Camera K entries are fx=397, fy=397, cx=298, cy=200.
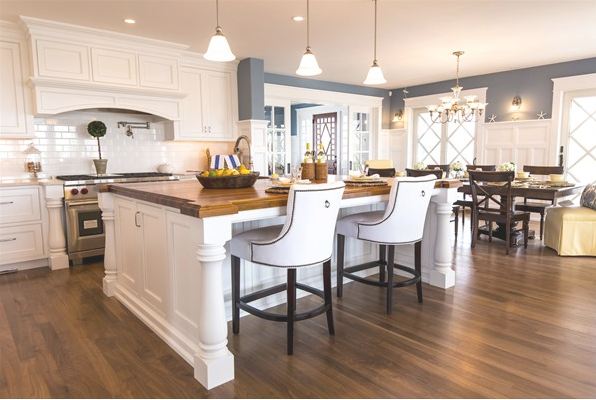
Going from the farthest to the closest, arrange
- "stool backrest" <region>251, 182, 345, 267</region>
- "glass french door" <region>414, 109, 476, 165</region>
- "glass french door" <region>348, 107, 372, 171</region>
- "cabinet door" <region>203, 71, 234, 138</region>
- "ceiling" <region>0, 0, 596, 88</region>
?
"glass french door" <region>348, 107, 372, 171</region> → "glass french door" <region>414, 109, 476, 165</region> → "cabinet door" <region>203, 71, 234, 138</region> → "ceiling" <region>0, 0, 596, 88</region> → "stool backrest" <region>251, 182, 345, 267</region>

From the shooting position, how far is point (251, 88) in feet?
18.4

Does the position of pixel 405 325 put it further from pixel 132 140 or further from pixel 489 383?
pixel 132 140

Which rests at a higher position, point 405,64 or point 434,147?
point 405,64

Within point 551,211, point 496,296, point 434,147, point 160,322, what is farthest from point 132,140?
point 434,147

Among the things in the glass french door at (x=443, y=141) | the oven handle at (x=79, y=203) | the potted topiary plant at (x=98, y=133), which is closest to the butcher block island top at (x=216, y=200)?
the oven handle at (x=79, y=203)

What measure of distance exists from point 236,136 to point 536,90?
4.93 meters

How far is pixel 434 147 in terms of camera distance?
8.09 m

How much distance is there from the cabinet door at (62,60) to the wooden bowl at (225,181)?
266cm

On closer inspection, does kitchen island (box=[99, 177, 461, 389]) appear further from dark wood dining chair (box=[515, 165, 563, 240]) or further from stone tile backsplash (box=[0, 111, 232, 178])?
dark wood dining chair (box=[515, 165, 563, 240])

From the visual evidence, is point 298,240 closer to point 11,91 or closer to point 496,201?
point 496,201

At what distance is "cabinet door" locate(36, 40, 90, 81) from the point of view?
13.4ft

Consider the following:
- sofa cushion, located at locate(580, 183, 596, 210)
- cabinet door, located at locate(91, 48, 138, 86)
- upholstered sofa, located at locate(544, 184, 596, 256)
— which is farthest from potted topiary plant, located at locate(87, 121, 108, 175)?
sofa cushion, located at locate(580, 183, 596, 210)

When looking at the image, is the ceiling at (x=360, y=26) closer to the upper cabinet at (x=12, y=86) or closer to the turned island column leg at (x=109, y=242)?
the upper cabinet at (x=12, y=86)

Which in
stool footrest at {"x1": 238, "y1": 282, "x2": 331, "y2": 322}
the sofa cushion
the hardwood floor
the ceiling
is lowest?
the hardwood floor
